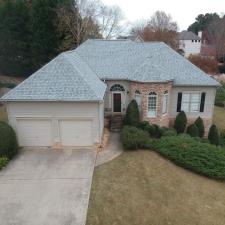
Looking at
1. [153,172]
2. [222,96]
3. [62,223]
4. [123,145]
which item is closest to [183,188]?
[153,172]

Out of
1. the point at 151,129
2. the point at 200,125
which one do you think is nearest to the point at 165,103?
the point at 151,129

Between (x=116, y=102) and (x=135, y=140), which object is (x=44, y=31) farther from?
(x=135, y=140)

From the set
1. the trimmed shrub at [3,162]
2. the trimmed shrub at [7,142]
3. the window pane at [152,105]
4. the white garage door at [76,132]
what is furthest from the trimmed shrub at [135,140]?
the trimmed shrub at [3,162]

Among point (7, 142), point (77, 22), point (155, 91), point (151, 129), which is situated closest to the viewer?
point (7, 142)

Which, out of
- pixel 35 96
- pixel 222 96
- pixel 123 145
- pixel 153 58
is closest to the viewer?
pixel 35 96

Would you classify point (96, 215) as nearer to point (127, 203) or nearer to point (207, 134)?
point (127, 203)
